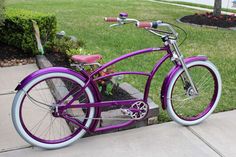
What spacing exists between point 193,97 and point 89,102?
3.77 ft

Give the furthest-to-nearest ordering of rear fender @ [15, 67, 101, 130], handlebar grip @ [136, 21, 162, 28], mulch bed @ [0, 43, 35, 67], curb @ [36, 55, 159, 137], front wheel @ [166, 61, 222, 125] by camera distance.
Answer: mulch bed @ [0, 43, 35, 67], curb @ [36, 55, 159, 137], front wheel @ [166, 61, 222, 125], handlebar grip @ [136, 21, 162, 28], rear fender @ [15, 67, 101, 130]

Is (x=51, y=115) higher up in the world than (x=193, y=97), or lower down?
lower down

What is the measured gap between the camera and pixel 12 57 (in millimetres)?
6258

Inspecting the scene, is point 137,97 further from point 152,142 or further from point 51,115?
point 51,115

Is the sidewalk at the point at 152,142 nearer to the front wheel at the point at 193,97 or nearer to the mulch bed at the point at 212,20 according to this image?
the front wheel at the point at 193,97

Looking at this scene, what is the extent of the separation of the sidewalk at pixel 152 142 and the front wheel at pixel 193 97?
12cm

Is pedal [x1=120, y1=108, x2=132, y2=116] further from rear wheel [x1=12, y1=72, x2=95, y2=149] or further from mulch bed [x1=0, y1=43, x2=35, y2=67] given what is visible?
mulch bed [x1=0, y1=43, x2=35, y2=67]

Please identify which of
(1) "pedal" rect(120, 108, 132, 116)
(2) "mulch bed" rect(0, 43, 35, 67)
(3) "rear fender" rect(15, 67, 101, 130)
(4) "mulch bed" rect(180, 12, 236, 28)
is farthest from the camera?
(4) "mulch bed" rect(180, 12, 236, 28)

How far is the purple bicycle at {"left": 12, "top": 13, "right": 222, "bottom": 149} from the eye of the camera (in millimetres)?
3188

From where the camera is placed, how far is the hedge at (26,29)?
239 inches

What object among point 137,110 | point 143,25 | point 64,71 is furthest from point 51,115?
point 143,25

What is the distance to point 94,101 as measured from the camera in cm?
335

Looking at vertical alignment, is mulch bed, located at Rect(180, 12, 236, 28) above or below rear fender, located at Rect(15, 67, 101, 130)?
below

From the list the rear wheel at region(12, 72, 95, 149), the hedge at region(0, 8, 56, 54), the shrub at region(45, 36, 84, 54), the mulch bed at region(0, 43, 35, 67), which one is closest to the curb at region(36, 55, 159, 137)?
the rear wheel at region(12, 72, 95, 149)
